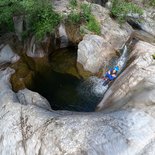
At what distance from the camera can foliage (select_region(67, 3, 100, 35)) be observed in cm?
2019

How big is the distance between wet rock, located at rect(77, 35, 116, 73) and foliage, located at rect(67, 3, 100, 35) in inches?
33.2

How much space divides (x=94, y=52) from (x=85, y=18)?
3.11 m

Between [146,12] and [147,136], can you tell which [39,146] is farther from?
[146,12]

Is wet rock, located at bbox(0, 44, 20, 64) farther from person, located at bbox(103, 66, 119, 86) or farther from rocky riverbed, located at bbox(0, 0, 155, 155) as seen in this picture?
person, located at bbox(103, 66, 119, 86)

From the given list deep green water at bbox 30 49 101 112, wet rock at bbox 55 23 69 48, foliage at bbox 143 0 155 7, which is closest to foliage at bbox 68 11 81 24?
wet rock at bbox 55 23 69 48

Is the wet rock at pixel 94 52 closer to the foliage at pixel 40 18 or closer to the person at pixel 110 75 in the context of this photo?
the person at pixel 110 75

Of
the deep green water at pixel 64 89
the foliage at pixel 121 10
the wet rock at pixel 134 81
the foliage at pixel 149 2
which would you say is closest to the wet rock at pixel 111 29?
the foliage at pixel 121 10

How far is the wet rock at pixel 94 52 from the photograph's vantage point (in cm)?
1916

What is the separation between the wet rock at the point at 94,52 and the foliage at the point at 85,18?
2.76 feet

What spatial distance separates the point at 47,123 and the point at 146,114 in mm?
4038

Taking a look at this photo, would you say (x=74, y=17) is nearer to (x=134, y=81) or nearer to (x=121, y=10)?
(x=121, y=10)

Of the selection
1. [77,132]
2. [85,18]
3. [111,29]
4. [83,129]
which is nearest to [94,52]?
[111,29]

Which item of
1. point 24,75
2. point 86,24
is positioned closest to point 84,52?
point 86,24

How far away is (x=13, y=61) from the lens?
19.2 m
